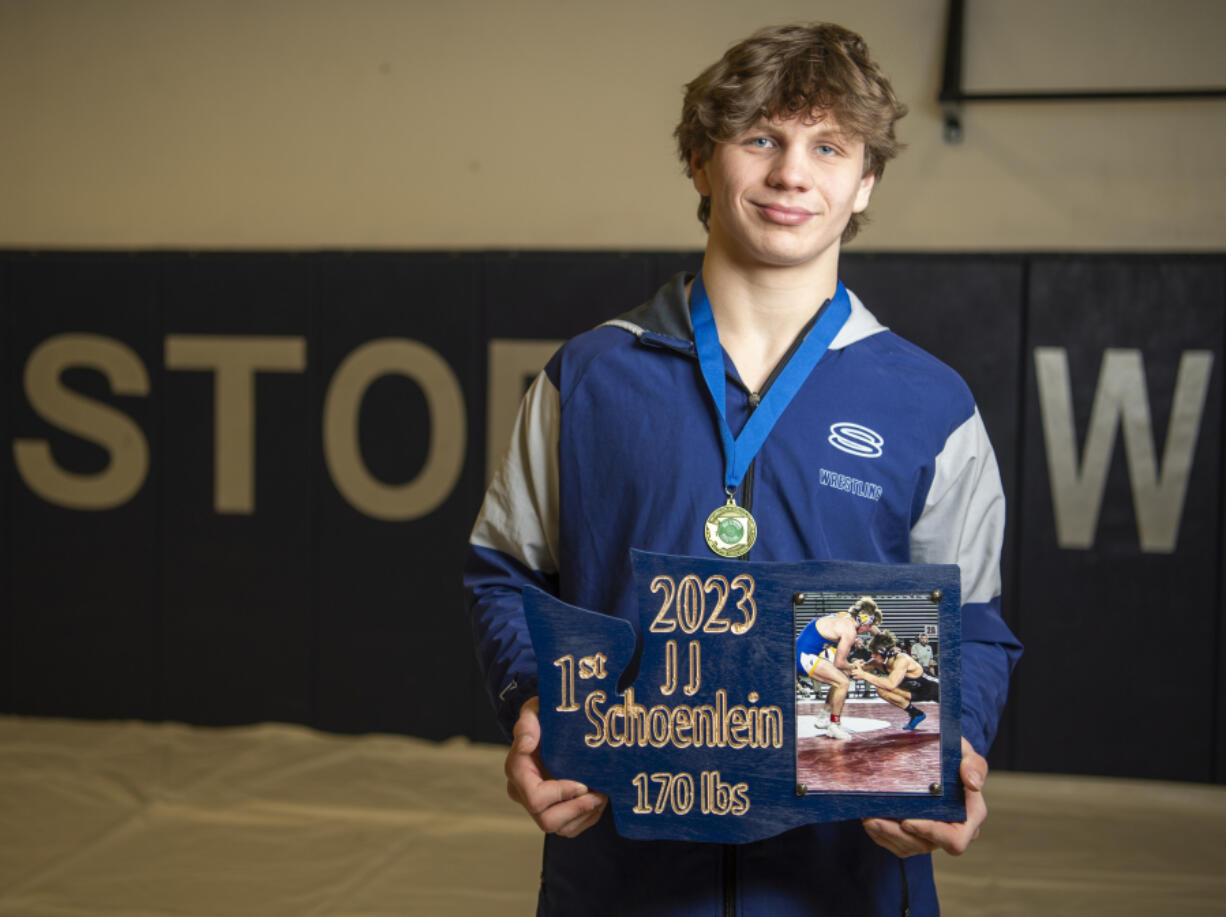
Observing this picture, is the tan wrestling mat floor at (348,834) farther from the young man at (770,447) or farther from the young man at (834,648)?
the young man at (834,648)

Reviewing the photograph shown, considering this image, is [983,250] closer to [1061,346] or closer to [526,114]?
[1061,346]

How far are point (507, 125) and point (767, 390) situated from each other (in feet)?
8.58

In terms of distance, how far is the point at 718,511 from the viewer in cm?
116

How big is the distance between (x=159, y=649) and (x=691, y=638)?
10.1 ft

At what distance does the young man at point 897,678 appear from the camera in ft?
3.40

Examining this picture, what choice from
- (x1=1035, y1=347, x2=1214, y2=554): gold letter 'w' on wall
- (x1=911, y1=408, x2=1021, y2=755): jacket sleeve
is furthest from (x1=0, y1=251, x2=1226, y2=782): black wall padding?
(x1=911, y1=408, x2=1021, y2=755): jacket sleeve

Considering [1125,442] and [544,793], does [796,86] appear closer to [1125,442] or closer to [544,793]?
[544,793]

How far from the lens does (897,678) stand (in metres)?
1.04

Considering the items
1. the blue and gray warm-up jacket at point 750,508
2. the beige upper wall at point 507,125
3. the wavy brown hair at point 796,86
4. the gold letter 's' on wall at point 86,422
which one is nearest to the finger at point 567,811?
the blue and gray warm-up jacket at point 750,508

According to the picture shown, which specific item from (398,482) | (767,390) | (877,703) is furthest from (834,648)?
(398,482)

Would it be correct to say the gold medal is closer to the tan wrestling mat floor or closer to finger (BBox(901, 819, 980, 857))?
finger (BBox(901, 819, 980, 857))

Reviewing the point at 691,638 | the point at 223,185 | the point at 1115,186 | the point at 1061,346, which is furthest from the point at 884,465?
the point at 223,185

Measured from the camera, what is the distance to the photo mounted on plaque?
103 centimetres

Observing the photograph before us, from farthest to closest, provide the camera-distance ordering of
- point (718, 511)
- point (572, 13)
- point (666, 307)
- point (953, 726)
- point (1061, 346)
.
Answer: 1. point (572, 13)
2. point (1061, 346)
3. point (666, 307)
4. point (718, 511)
5. point (953, 726)
